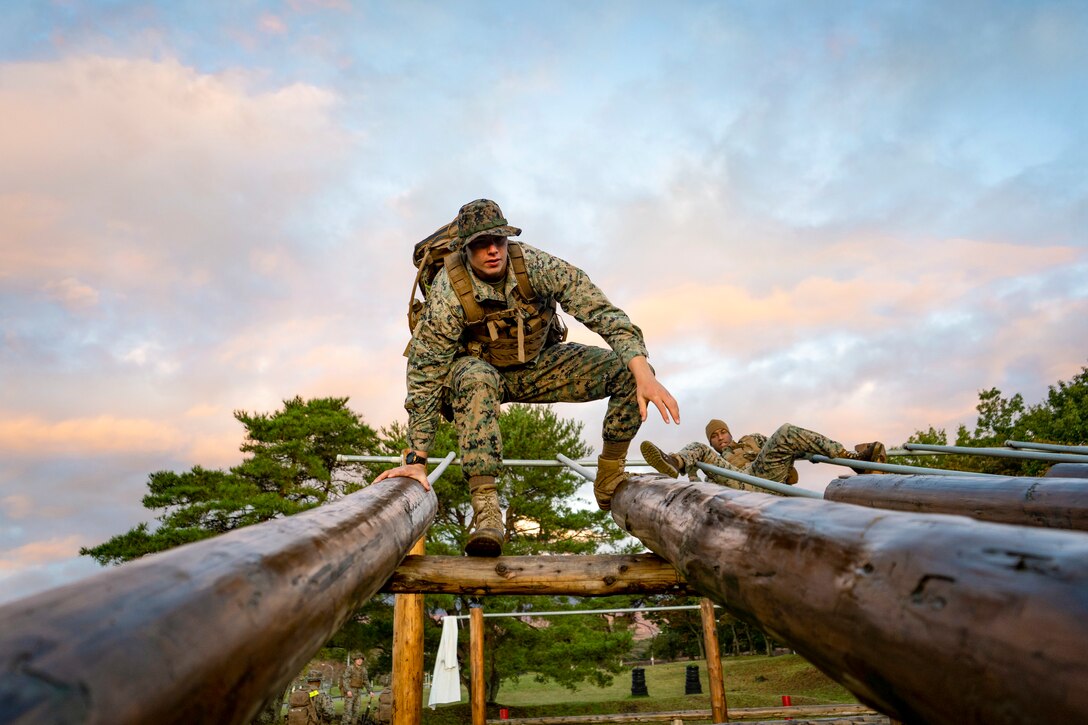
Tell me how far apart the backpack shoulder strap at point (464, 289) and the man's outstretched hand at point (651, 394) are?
3.54 feet

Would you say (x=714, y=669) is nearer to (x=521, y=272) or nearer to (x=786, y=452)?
(x=786, y=452)

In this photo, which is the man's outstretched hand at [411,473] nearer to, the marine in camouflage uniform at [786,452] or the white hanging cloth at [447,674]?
the marine in camouflage uniform at [786,452]

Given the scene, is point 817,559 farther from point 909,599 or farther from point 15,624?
point 15,624

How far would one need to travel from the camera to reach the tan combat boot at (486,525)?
356cm

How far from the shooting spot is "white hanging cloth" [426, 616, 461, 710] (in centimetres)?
1277

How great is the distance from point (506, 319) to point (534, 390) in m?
0.52

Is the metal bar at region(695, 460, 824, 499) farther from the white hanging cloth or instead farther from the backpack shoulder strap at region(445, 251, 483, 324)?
the white hanging cloth

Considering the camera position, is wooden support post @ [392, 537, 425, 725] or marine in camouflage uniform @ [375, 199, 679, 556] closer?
marine in camouflage uniform @ [375, 199, 679, 556]

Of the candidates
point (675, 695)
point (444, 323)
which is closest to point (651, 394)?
point (444, 323)

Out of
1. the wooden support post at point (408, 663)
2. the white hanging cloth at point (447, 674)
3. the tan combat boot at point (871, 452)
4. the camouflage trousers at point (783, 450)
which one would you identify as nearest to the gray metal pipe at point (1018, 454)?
the tan combat boot at point (871, 452)

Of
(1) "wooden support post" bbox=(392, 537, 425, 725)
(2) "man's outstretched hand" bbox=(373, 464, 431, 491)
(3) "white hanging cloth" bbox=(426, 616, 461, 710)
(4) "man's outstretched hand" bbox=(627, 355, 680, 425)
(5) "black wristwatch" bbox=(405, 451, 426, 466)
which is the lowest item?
(3) "white hanging cloth" bbox=(426, 616, 461, 710)

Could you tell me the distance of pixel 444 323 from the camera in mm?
3971

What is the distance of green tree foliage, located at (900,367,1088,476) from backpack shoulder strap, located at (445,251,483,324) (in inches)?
840

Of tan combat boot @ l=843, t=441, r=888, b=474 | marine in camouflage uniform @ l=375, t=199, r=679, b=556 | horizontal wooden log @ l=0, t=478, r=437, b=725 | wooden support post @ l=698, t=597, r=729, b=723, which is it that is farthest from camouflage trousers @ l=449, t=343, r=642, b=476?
wooden support post @ l=698, t=597, r=729, b=723
